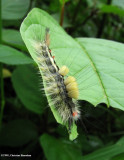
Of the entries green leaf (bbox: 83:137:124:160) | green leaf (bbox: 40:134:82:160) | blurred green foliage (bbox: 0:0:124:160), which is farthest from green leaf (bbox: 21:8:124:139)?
green leaf (bbox: 40:134:82:160)

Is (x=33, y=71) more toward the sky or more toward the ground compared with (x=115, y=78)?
more toward the ground

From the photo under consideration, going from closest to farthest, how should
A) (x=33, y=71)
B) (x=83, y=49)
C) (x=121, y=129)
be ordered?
(x=83, y=49), (x=33, y=71), (x=121, y=129)

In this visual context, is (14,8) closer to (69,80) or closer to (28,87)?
(28,87)

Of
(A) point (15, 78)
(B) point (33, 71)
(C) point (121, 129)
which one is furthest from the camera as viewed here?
(C) point (121, 129)

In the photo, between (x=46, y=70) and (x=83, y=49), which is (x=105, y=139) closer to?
(x=83, y=49)

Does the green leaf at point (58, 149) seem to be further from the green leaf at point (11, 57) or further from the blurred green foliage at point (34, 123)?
Answer: the green leaf at point (11, 57)

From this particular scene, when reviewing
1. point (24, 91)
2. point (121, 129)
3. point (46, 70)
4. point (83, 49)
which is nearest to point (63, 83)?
point (46, 70)

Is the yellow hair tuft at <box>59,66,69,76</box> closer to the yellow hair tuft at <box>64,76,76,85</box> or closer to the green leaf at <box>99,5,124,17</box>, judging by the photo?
the yellow hair tuft at <box>64,76,76,85</box>

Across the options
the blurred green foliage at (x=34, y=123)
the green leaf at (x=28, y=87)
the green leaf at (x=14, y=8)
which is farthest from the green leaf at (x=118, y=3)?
the green leaf at (x=28, y=87)
